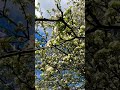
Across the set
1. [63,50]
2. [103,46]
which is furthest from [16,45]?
[103,46]

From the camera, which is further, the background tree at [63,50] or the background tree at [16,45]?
the background tree at [63,50]

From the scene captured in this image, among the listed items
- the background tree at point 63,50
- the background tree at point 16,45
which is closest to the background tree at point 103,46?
the background tree at point 63,50

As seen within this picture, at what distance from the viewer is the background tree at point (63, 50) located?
7.73 ft

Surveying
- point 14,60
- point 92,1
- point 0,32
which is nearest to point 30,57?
point 14,60

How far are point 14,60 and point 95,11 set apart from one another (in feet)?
2.04

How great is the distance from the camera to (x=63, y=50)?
2.42 metres

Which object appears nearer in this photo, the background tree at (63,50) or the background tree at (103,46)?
the background tree at (103,46)

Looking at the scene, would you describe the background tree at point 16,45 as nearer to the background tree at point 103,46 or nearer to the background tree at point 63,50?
the background tree at point 63,50

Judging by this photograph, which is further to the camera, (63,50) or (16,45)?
(63,50)

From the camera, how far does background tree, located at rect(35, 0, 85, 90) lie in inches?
92.8

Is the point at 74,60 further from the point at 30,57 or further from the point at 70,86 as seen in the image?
the point at 30,57

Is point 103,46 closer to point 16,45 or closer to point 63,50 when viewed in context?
point 63,50

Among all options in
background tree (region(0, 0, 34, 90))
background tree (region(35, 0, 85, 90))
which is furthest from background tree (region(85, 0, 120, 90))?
background tree (region(0, 0, 34, 90))

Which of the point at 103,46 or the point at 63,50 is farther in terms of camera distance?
the point at 63,50
